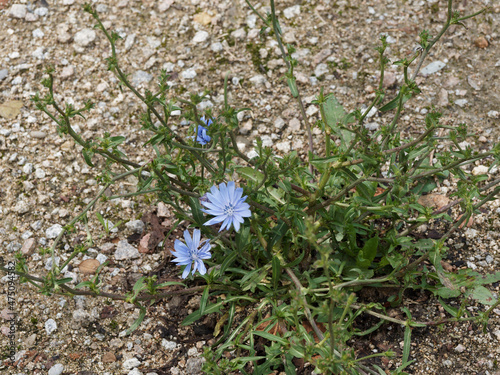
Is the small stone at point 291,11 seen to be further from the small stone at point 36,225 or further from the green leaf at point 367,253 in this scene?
the small stone at point 36,225

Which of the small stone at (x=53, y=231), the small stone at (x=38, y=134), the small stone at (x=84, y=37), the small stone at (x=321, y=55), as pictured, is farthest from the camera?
the small stone at (x=84, y=37)

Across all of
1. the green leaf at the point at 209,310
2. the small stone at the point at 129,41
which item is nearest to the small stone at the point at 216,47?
the small stone at the point at 129,41

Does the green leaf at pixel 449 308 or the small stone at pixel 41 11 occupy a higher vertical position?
the small stone at pixel 41 11

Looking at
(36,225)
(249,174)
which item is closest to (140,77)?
(36,225)

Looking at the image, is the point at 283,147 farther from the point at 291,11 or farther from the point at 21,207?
the point at 21,207

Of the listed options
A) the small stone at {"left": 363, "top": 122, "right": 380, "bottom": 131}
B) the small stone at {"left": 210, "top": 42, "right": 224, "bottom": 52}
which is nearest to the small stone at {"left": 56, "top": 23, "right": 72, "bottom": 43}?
the small stone at {"left": 210, "top": 42, "right": 224, "bottom": 52}

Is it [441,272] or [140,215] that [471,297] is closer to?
[441,272]
